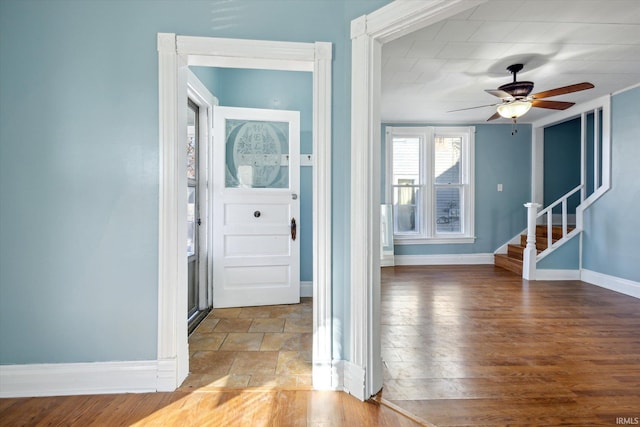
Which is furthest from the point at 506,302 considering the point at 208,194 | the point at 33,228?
the point at 33,228

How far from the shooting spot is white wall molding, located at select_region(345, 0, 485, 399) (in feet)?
6.30

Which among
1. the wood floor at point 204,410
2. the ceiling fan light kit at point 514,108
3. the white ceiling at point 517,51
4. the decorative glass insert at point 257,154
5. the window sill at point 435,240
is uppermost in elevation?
the white ceiling at point 517,51

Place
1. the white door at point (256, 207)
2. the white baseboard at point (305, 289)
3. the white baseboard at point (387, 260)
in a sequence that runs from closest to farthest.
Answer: the white door at point (256, 207) < the white baseboard at point (305, 289) < the white baseboard at point (387, 260)

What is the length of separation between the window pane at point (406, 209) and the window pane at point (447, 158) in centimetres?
53

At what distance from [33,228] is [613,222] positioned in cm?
610

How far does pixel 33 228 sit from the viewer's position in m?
1.98

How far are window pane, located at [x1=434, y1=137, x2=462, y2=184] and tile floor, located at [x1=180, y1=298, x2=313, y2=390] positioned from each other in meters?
3.90

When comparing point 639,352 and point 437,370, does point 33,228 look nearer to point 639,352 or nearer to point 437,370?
point 437,370

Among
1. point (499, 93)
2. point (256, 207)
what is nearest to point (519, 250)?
point (499, 93)

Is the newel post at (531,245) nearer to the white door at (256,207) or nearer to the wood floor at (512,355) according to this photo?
the wood floor at (512,355)

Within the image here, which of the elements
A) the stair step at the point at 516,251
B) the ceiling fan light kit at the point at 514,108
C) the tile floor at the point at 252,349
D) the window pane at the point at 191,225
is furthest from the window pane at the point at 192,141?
the stair step at the point at 516,251

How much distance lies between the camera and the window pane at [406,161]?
239 inches

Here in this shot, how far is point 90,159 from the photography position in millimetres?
1999

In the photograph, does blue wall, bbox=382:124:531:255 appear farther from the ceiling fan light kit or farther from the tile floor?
the tile floor
